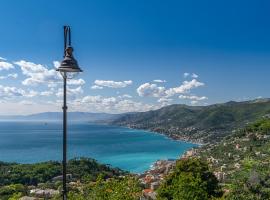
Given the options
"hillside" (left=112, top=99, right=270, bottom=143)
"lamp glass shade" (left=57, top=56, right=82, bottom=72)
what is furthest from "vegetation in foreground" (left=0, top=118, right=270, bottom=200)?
"hillside" (left=112, top=99, right=270, bottom=143)

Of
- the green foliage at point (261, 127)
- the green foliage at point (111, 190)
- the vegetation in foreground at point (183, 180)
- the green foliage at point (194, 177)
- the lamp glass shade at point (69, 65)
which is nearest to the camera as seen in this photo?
the lamp glass shade at point (69, 65)

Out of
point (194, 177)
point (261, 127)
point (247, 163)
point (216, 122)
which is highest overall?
point (216, 122)

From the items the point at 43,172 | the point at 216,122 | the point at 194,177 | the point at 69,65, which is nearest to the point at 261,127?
the point at 43,172

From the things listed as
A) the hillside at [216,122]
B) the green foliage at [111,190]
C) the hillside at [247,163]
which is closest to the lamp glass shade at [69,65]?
the green foliage at [111,190]

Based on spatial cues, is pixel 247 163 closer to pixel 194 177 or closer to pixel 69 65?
pixel 194 177

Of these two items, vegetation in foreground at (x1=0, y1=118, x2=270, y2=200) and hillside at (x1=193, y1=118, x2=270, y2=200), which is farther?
hillside at (x1=193, y1=118, x2=270, y2=200)

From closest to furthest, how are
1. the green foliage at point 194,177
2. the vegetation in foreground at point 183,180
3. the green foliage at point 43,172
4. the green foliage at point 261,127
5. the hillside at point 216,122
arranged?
1. the vegetation in foreground at point 183,180
2. the green foliage at point 194,177
3. the green foliage at point 43,172
4. the green foliage at point 261,127
5. the hillside at point 216,122

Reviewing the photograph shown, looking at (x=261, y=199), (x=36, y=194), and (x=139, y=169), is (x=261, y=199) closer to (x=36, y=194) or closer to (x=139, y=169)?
(x=36, y=194)

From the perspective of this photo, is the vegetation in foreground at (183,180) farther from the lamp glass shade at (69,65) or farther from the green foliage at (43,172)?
the lamp glass shade at (69,65)

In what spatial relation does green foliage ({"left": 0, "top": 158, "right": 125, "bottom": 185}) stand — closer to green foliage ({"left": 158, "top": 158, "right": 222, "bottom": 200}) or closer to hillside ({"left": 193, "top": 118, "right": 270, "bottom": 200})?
hillside ({"left": 193, "top": 118, "right": 270, "bottom": 200})

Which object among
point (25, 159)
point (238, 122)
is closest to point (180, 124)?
point (238, 122)

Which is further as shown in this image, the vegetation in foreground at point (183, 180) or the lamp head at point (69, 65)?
the vegetation in foreground at point (183, 180)
